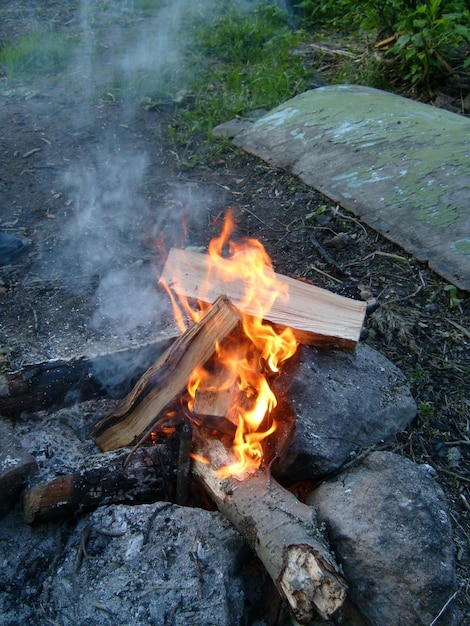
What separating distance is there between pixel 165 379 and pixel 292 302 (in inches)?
28.7

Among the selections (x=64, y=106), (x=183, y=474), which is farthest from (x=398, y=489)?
(x=64, y=106)

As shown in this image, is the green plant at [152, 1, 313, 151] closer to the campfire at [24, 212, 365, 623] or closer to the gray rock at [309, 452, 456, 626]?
the campfire at [24, 212, 365, 623]

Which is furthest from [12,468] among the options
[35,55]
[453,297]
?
[35,55]

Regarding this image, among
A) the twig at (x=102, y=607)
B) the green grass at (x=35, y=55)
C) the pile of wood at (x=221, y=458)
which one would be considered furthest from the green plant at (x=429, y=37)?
the twig at (x=102, y=607)

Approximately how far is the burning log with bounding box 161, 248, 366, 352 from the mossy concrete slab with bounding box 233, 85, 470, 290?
44.2 inches

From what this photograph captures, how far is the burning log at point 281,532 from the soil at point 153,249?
66 cm

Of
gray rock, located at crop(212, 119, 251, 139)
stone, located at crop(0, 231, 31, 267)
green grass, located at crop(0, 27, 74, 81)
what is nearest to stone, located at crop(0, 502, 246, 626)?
stone, located at crop(0, 231, 31, 267)

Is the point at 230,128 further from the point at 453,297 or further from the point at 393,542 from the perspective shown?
the point at 393,542

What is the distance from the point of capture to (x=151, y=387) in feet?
8.45

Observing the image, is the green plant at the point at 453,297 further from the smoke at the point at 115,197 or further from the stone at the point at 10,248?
the stone at the point at 10,248

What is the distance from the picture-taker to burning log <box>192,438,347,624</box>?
5.76 ft

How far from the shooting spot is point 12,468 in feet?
7.41

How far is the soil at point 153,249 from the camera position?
3.00 m

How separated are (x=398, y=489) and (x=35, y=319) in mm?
2255
